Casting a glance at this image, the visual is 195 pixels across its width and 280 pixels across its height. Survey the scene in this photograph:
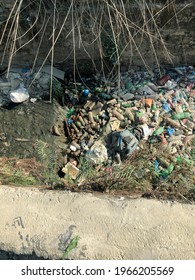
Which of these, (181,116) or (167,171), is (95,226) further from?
(181,116)

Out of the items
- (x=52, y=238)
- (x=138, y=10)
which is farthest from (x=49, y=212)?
(x=138, y=10)

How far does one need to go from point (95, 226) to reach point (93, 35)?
75.1 inches

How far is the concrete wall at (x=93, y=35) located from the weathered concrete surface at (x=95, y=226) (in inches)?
55.7

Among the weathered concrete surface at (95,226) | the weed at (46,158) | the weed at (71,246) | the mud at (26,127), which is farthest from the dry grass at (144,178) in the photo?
the mud at (26,127)

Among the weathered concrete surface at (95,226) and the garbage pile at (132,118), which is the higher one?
the garbage pile at (132,118)

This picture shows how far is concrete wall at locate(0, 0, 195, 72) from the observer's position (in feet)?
11.4

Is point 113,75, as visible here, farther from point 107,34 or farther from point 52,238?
point 52,238

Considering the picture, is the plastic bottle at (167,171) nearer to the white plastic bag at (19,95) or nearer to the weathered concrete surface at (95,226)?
the weathered concrete surface at (95,226)

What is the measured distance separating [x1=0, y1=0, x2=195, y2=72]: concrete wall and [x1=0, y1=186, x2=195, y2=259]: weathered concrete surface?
1.41 m

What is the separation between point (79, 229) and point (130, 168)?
34.6 inches

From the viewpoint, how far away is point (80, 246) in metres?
2.55

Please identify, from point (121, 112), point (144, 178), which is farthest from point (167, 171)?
point (121, 112)

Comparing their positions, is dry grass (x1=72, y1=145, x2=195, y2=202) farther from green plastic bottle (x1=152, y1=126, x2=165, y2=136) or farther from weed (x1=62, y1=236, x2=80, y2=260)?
weed (x1=62, y1=236, x2=80, y2=260)

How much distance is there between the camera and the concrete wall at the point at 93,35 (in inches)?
137
